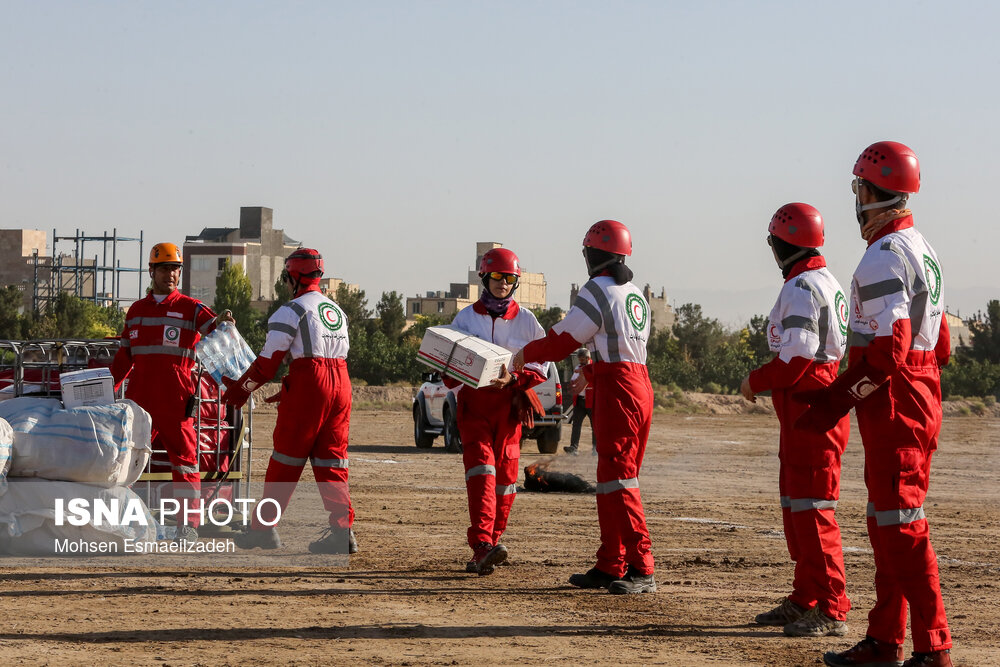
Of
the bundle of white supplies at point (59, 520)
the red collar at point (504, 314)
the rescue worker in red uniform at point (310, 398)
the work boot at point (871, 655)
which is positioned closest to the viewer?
the work boot at point (871, 655)

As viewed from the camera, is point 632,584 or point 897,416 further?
point 632,584

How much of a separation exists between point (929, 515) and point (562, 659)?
9.07 meters

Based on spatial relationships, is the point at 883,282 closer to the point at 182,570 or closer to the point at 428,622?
the point at 428,622

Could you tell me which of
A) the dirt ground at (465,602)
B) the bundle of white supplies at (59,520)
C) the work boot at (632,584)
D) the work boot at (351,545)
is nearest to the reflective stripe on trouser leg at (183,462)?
the bundle of white supplies at (59,520)

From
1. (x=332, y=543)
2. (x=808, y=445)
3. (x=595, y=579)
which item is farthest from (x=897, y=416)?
(x=332, y=543)

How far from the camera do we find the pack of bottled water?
10.8 m

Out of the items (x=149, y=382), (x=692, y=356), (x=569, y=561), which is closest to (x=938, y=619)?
(x=569, y=561)

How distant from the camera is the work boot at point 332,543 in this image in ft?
33.0

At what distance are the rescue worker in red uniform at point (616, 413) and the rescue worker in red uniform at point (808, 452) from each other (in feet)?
3.81

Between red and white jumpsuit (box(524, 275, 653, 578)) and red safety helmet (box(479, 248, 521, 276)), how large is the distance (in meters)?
1.25

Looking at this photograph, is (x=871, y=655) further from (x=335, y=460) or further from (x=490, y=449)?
(x=335, y=460)

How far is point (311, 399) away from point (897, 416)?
16.0 feet

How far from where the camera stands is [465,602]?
26.8 feet

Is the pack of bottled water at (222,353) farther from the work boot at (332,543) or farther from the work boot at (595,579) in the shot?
the work boot at (595,579)
